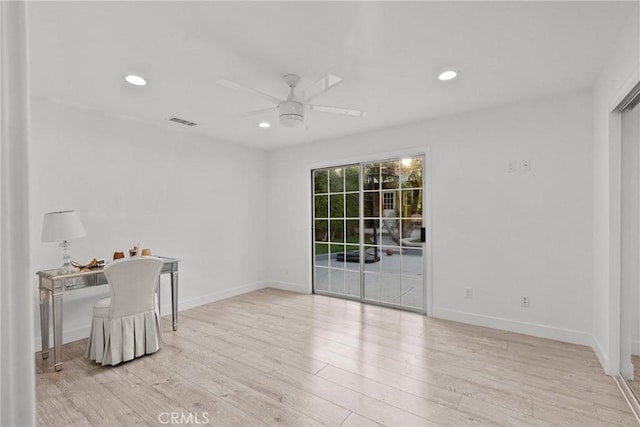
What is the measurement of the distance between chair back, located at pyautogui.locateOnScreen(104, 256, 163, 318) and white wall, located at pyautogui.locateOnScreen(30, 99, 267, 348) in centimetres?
100

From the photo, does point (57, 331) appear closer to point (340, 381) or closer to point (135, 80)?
point (135, 80)

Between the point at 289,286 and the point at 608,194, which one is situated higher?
the point at 608,194

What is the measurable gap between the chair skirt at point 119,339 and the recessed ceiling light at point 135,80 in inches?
81.3

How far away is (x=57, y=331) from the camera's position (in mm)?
2639

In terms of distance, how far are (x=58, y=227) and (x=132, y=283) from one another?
81cm

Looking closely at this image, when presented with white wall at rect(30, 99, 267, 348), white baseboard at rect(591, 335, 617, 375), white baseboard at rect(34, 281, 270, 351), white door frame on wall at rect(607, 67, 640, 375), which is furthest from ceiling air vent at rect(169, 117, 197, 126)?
white baseboard at rect(591, 335, 617, 375)

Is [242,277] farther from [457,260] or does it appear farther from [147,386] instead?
[457,260]

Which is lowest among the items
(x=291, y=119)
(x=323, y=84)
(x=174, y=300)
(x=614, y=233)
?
(x=174, y=300)

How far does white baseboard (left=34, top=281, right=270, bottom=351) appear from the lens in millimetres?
3170

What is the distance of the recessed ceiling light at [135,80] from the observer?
2623mm

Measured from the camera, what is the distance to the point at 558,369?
253 cm

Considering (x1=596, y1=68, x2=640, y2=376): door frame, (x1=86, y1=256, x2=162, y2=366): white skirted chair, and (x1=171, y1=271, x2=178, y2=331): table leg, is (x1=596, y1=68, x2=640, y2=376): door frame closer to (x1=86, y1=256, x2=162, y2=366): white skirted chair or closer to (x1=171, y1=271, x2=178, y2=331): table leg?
(x1=86, y1=256, x2=162, y2=366): white skirted chair

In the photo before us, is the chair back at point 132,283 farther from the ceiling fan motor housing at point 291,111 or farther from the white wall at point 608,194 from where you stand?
the white wall at point 608,194

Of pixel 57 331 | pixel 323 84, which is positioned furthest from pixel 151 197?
pixel 323 84
